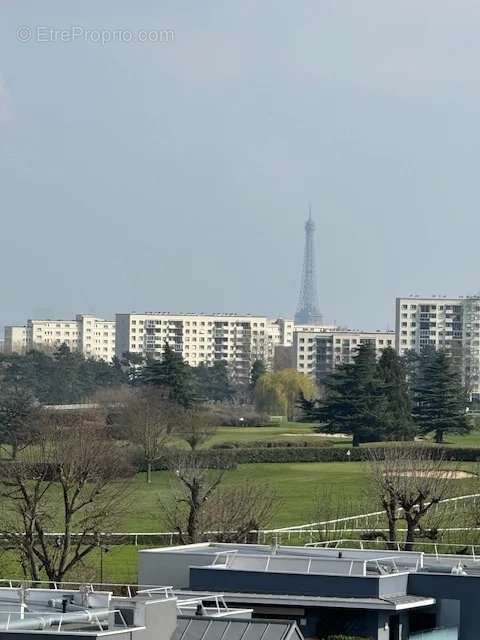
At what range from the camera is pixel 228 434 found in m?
95.7

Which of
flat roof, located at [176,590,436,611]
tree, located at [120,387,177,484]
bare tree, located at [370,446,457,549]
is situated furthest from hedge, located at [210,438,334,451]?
flat roof, located at [176,590,436,611]

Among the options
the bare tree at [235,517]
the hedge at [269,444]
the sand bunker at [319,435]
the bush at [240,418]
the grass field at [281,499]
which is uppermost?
the bush at [240,418]

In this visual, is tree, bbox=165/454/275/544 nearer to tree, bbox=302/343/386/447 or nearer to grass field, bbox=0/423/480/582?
grass field, bbox=0/423/480/582

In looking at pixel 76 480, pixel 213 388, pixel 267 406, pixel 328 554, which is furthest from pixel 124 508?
pixel 213 388

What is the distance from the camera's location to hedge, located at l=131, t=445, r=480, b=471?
75.4 meters

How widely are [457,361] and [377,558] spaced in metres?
129

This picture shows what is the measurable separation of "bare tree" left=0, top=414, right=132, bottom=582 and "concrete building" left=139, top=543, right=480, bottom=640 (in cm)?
1067

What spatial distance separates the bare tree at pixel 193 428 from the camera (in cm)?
8506

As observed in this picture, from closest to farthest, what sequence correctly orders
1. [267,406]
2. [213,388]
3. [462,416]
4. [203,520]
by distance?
[203,520] → [462,416] → [267,406] → [213,388]

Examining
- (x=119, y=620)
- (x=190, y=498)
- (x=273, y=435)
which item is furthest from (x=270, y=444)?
(x=119, y=620)

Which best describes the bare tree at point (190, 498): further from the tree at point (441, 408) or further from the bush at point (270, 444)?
the tree at point (441, 408)

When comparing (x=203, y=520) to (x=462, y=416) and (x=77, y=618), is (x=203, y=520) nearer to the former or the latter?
(x=77, y=618)

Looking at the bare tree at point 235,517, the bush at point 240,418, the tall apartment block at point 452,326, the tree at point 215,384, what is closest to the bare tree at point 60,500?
the bare tree at point 235,517

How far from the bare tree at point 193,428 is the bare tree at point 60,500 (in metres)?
19.7
